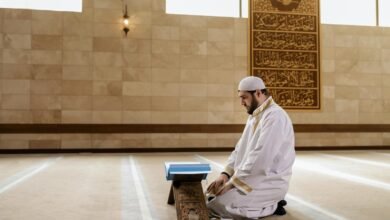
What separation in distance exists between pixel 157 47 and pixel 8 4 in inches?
122

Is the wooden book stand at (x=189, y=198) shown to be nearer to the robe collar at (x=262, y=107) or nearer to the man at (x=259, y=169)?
the man at (x=259, y=169)

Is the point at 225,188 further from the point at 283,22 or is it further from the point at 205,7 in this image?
the point at 283,22

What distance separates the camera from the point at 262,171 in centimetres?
276

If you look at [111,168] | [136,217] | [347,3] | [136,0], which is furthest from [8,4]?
[347,3]

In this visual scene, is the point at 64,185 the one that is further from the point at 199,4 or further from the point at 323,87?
the point at 323,87

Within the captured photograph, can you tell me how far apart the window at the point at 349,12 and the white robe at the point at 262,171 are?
699 centimetres

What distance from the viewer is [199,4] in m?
8.66

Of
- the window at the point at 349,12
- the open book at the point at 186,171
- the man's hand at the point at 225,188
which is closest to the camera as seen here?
the open book at the point at 186,171

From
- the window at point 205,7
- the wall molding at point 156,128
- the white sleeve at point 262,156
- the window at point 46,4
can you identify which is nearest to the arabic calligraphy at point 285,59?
the window at point 205,7

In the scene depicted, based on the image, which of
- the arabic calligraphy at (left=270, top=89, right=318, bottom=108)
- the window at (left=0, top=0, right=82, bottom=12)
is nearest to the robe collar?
the arabic calligraphy at (left=270, top=89, right=318, bottom=108)

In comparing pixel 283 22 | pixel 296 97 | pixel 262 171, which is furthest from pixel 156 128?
pixel 262 171

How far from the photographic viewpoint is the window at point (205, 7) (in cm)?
852

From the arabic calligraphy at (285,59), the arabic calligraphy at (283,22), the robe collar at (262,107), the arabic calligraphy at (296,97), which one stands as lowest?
the robe collar at (262,107)

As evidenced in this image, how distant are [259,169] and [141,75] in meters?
5.74
